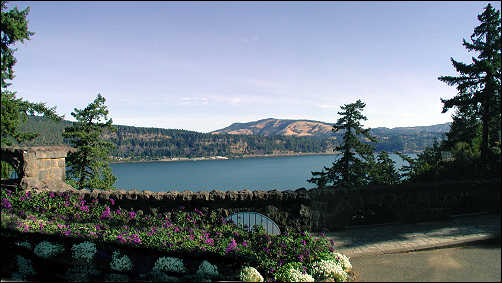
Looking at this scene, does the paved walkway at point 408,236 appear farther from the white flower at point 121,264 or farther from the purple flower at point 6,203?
the purple flower at point 6,203

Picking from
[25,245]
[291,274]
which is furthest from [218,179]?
[291,274]

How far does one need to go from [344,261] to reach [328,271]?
67cm

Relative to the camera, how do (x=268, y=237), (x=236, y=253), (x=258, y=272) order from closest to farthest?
(x=258, y=272) → (x=236, y=253) → (x=268, y=237)

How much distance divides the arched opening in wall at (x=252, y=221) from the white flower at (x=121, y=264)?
292 cm

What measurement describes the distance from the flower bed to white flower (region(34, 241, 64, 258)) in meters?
0.02

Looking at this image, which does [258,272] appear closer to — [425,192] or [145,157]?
[425,192]

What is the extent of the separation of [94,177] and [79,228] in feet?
43.9

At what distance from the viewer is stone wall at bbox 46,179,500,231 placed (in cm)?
880

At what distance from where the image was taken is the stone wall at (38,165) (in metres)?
8.88

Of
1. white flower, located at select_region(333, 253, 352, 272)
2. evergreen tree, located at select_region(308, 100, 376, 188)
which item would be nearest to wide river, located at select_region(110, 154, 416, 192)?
evergreen tree, located at select_region(308, 100, 376, 188)

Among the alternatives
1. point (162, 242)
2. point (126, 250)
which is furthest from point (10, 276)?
point (162, 242)

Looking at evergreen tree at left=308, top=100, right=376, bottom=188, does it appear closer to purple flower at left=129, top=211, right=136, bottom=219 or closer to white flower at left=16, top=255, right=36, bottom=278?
purple flower at left=129, top=211, right=136, bottom=219

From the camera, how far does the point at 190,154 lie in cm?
19388

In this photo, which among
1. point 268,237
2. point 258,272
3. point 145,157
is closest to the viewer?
point 258,272
